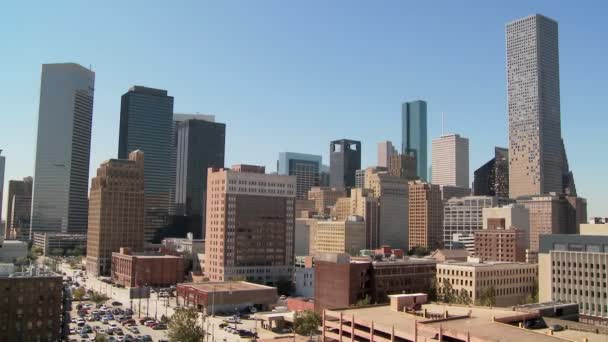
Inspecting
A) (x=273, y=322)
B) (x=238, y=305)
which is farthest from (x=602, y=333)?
(x=238, y=305)

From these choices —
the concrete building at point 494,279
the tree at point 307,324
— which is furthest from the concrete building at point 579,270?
the tree at point 307,324

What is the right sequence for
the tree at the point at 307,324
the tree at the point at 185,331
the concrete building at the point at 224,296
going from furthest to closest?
the concrete building at the point at 224,296
the tree at the point at 307,324
the tree at the point at 185,331

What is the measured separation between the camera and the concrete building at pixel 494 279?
16175 centimetres

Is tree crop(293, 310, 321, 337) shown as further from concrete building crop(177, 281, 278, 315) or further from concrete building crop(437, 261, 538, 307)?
concrete building crop(437, 261, 538, 307)

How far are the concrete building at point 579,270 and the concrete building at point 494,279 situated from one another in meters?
16.5

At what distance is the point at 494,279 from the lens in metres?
166

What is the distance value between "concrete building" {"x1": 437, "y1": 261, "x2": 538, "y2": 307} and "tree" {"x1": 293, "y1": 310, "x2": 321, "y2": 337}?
50380 mm

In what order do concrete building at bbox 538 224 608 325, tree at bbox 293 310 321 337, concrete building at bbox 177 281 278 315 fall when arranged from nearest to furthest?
tree at bbox 293 310 321 337
concrete building at bbox 538 224 608 325
concrete building at bbox 177 281 278 315

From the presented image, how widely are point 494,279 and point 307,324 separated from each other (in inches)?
2724

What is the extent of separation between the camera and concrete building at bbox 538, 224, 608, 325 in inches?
5472

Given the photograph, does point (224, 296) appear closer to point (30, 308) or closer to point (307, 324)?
point (307, 324)

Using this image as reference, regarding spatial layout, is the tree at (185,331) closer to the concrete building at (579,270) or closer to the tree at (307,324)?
the tree at (307,324)

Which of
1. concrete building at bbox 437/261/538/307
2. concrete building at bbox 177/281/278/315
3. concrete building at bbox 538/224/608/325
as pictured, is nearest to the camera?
concrete building at bbox 538/224/608/325

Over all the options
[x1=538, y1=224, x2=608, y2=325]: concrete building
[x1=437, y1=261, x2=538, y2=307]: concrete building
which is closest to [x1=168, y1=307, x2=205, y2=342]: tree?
[x1=437, y1=261, x2=538, y2=307]: concrete building
